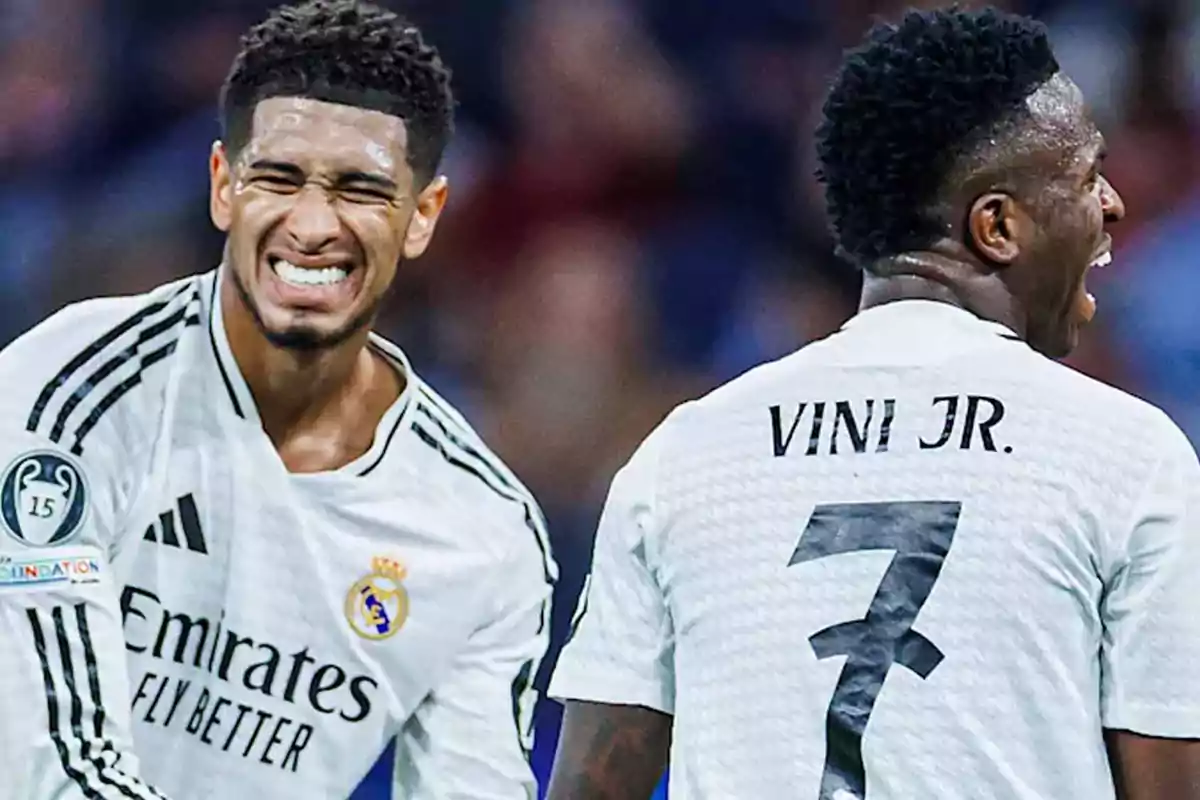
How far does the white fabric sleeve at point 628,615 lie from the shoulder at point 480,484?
102 cm

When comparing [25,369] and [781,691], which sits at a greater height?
[25,369]

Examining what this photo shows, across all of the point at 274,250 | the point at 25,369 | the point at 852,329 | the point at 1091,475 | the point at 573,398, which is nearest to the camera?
the point at 1091,475

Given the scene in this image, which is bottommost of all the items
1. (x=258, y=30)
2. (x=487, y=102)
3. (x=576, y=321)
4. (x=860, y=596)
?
(x=860, y=596)

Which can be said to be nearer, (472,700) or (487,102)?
(472,700)

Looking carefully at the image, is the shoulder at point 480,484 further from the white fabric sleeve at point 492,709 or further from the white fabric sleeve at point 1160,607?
the white fabric sleeve at point 1160,607

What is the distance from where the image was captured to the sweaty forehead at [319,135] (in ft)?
11.6

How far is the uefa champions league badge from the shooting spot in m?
3.20

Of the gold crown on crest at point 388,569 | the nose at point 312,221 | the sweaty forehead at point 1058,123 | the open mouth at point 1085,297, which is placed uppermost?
the nose at point 312,221

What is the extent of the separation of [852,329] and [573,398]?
10.8ft

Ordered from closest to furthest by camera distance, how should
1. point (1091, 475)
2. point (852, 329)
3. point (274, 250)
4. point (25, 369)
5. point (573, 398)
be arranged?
point (1091, 475) → point (852, 329) → point (25, 369) → point (274, 250) → point (573, 398)

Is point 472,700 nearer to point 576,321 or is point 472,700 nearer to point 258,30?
point 258,30

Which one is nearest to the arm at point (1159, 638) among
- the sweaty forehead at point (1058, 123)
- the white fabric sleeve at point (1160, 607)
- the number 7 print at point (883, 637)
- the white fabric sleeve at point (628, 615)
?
the white fabric sleeve at point (1160, 607)

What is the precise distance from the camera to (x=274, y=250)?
11.6 feet

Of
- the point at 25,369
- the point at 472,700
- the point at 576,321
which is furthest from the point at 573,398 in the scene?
the point at 25,369
